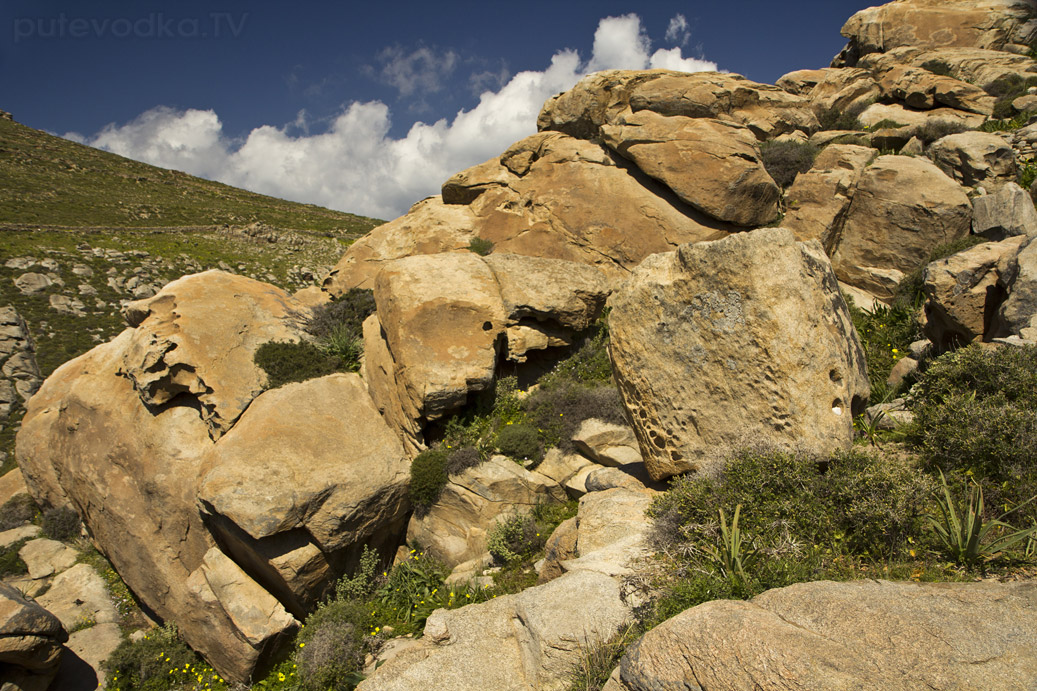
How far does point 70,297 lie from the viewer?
2766 centimetres

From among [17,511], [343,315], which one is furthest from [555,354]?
[17,511]

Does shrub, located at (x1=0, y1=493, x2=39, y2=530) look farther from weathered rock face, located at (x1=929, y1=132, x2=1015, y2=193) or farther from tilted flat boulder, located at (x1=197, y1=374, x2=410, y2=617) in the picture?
weathered rock face, located at (x1=929, y1=132, x2=1015, y2=193)

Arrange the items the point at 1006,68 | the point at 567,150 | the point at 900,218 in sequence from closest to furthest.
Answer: the point at 900,218
the point at 567,150
the point at 1006,68

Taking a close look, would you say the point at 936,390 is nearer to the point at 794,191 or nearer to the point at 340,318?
the point at 794,191

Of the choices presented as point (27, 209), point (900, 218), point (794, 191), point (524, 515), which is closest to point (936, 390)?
point (524, 515)

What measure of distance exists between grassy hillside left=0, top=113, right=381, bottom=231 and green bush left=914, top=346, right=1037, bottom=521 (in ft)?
172

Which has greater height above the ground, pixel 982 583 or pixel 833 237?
pixel 833 237

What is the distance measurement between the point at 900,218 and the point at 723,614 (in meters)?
13.5

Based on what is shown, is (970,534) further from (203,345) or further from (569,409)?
(203,345)

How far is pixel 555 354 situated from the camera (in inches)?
535

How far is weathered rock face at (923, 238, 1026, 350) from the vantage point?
9125mm

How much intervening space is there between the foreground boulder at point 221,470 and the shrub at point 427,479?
284mm

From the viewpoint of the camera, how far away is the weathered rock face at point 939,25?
22.0 metres

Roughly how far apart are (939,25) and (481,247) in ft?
80.8
